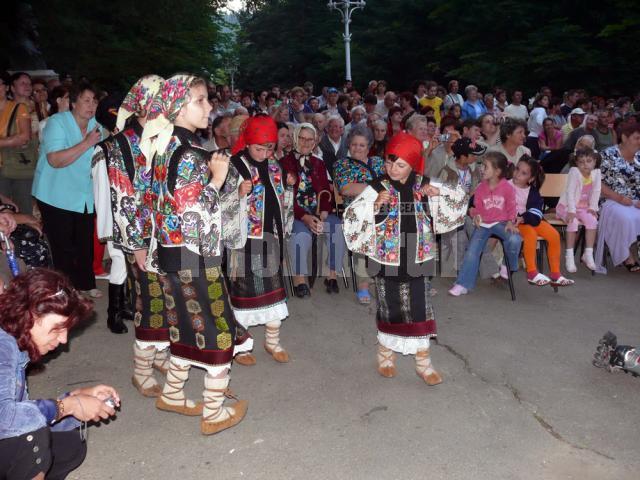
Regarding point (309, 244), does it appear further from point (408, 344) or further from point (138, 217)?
point (138, 217)

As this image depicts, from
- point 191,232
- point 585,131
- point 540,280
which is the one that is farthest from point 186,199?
point 585,131

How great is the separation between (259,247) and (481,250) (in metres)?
2.64

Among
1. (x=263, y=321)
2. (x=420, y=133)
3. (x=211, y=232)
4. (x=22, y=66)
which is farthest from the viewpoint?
(x=22, y=66)

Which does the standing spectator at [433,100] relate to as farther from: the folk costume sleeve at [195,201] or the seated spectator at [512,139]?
the folk costume sleeve at [195,201]

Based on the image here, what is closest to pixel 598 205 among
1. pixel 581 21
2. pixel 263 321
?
pixel 263 321

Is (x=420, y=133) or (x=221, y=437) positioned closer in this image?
(x=221, y=437)

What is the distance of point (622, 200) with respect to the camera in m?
7.21

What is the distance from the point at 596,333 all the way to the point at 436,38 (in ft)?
94.1

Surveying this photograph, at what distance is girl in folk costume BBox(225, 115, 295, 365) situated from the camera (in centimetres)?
471

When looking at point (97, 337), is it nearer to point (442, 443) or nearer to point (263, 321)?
point (263, 321)

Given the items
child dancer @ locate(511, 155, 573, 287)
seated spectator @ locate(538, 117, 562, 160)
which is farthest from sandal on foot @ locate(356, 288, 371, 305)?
seated spectator @ locate(538, 117, 562, 160)

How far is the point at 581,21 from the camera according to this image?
79.7 ft

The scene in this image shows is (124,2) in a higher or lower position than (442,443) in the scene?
higher

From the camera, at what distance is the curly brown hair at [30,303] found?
2.57m
